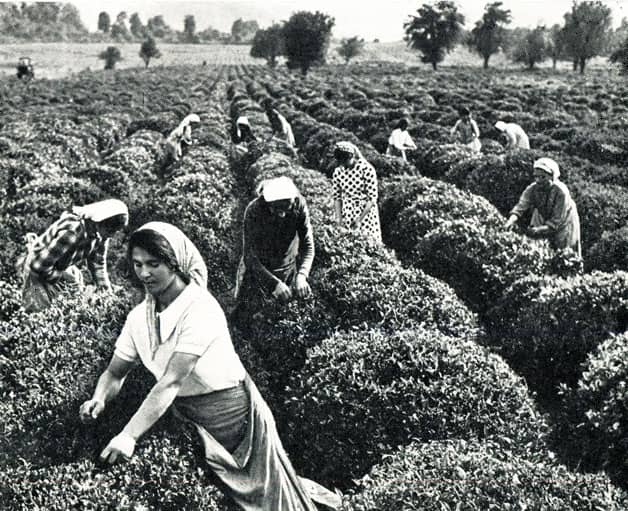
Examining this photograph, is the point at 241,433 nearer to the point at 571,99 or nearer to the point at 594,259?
the point at 594,259

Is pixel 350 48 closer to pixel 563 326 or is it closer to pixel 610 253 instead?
pixel 610 253

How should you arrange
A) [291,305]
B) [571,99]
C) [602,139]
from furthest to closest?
[571,99], [602,139], [291,305]

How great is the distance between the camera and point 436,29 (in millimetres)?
76812

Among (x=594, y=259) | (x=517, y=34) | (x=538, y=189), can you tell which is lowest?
(x=594, y=259)

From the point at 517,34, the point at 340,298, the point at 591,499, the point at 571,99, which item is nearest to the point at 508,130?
the point at 340,298

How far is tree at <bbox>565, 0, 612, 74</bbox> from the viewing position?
66.1 m

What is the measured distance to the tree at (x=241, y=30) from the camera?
167375 mm

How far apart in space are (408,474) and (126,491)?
61.3 inches

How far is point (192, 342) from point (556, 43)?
278 ft

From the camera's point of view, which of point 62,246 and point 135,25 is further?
point 135,25

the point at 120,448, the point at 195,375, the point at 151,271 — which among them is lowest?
the point at 120,448

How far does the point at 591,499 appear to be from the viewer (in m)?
3.33

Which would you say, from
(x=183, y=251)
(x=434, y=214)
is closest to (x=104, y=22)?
(x=434, y=214)

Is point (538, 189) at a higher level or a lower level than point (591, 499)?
higher
